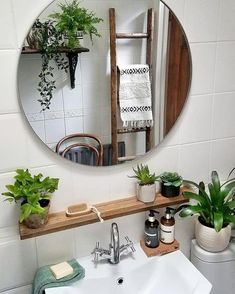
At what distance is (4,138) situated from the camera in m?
1.00

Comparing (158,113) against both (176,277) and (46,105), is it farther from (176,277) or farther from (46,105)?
(176,277)

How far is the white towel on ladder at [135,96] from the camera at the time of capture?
1115mm

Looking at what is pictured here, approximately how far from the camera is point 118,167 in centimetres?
120

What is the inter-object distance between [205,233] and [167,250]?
6.7 inches

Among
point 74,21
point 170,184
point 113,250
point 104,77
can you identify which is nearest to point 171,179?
point 170,184

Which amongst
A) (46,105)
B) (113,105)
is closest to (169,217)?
(113,105)

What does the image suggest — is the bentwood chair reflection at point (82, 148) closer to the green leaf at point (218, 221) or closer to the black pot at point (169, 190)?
the black pot at point (169, 190)

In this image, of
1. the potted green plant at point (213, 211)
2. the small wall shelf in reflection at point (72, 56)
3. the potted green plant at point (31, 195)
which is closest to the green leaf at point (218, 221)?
the potted green plant at point (213, 211)

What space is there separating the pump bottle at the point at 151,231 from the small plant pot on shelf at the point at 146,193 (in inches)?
2.7

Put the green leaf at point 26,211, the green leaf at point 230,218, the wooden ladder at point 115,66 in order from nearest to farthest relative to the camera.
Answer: the green leaf at point 26,211, the wooden ladder at point 115,66, the green leaf at point 230,218

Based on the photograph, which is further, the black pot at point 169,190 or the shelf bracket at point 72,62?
the black pot at point 169,190

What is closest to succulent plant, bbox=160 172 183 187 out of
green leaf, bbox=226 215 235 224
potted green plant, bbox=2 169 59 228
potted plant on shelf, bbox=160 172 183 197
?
potted plant on shelf, bbox=160 172 183 197

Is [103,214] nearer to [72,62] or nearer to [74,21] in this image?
[72,62]

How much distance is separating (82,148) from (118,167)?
18 centimetres
